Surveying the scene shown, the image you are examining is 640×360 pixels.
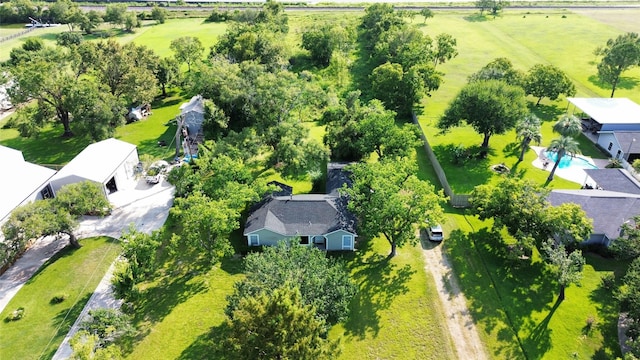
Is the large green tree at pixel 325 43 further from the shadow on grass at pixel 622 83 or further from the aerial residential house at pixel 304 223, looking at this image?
the aerial residential house at pixel 304 223

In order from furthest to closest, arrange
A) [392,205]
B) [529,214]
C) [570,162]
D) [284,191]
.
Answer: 1. [570,162]
2. [284,191]
3. [529,214]
4. [392,205]

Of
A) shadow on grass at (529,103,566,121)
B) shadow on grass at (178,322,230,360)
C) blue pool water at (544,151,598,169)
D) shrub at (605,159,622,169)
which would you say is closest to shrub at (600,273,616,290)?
blue pool water at (544,151,598,169)

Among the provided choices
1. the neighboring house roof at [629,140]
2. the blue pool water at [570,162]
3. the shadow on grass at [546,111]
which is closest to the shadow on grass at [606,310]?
the blue pool water at [570,162]

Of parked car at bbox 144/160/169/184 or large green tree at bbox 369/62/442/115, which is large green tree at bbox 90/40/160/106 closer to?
parked car at bbox 144/160/169/184

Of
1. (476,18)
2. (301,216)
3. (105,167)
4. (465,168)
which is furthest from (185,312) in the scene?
(476,18)

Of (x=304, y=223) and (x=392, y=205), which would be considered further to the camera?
(x=304, y=223)

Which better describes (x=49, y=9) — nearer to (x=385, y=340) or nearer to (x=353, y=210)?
(x=353, y=210)

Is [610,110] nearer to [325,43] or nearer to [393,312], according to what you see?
[393,312]
